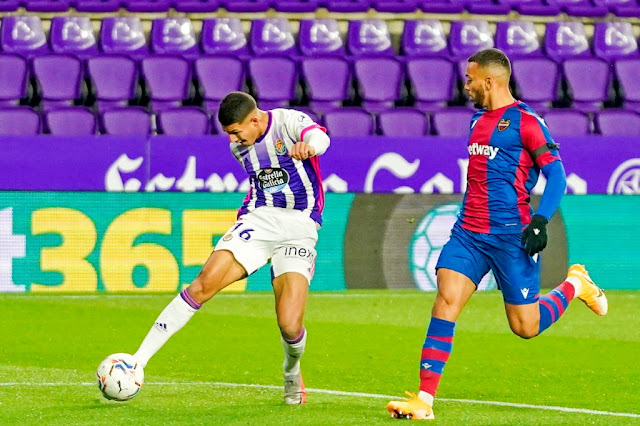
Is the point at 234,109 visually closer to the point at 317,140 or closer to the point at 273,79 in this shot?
the point at 317,140

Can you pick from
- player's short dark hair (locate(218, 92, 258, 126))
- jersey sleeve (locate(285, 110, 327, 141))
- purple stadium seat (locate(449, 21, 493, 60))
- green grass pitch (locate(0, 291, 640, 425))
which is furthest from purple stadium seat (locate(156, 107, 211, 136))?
player's short dark hair (locate(218, 92, 258, 126))

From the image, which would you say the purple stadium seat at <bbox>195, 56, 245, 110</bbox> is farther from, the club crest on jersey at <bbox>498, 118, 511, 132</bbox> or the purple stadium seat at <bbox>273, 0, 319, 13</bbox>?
the club crest on jersey at <bbox>498, 118, 511, 132</bbox>

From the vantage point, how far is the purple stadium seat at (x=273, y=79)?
50.7ft

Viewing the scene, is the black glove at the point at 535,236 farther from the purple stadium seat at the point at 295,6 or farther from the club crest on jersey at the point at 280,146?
the purple stadium seat at the point at 295,6

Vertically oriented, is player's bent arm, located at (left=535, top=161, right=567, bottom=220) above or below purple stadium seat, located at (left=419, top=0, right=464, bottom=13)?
above

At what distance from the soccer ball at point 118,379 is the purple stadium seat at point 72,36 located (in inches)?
407

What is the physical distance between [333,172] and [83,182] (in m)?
2.57

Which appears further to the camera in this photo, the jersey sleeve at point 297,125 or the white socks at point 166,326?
the jersey sleeve at point 297,125

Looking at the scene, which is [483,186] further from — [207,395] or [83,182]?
[83,182]

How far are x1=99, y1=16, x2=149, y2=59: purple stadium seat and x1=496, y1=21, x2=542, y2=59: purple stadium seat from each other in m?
4.74

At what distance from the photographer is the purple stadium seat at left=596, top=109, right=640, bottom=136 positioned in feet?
50.6

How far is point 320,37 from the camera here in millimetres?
16641

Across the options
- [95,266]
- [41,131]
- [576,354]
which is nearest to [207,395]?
[576,354]

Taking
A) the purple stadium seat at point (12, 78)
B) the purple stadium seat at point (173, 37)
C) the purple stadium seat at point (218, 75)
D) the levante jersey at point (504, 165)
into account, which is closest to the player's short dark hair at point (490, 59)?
the levante jersey at point (504, 165)
